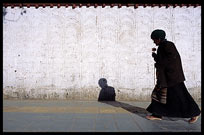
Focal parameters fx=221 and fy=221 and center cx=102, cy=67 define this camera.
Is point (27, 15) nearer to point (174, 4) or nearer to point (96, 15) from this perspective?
point (96, 15)

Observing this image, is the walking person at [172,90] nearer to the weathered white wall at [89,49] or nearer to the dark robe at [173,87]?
the dark robe at [173,87]

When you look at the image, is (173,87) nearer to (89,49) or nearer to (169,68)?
(169,68)

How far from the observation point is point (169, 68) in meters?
3.99

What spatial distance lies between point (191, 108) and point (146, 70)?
279 centimetres

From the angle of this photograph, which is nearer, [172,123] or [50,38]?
[172,123]

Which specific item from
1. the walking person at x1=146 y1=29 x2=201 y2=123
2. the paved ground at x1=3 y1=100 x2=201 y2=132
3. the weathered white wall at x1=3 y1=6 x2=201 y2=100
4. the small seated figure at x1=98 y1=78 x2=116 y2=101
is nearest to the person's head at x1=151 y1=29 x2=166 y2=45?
the walking person at x1=146 y1=29 x2=201 y2=123

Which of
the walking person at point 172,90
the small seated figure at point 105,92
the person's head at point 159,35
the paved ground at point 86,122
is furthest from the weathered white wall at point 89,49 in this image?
the walking person at point 172,90

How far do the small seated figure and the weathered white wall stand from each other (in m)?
0.12

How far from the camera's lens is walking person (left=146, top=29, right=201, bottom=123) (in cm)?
391

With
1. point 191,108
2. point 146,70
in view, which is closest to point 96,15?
point 146,70

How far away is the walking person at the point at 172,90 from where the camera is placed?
154 inches

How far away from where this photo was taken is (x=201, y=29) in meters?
6.48

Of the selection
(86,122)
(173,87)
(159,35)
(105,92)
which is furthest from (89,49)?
(173,87)

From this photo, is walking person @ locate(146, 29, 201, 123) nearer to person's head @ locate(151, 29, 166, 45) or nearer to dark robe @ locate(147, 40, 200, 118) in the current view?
dark robe @ locate(147, 40, 200, 118)
